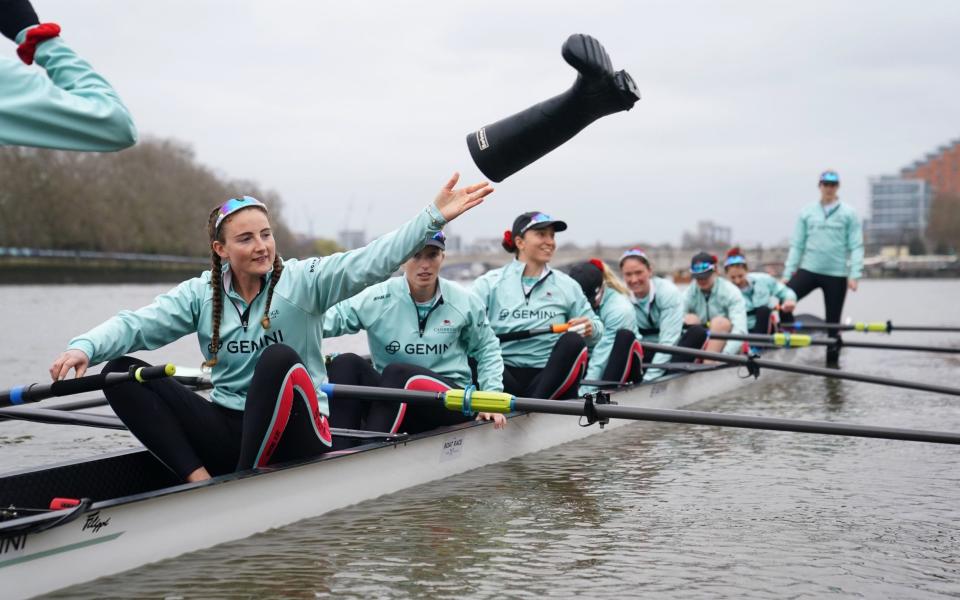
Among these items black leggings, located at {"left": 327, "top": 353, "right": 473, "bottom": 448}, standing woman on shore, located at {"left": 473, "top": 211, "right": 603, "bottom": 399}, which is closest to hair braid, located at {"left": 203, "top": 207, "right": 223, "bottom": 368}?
black leggings, located at {"left": 327, "top": 353, "right": 473, "bottom": 448}

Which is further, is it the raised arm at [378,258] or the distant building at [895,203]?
the distant building at [895,203]

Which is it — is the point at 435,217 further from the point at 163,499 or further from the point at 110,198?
the point at 110,198

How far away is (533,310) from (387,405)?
214 centimetres

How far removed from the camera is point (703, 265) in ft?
37.7

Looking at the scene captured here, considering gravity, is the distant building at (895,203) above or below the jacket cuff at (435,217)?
above

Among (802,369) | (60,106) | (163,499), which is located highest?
(60,106)

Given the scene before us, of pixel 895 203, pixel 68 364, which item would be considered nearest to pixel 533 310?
pixel 68 364

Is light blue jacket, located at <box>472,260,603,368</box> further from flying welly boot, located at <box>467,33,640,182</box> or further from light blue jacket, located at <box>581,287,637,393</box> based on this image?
flying welly boot, located at <box>467,33,640,182</box>

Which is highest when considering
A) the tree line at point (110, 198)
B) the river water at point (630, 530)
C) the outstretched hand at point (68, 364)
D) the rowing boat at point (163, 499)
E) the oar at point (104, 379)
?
the tree line at point (110, 198)

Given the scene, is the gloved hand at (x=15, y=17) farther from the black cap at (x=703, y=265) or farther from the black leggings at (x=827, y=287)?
the black leggings at (x=827, y=287)

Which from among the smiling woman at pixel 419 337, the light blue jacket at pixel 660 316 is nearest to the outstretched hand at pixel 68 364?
the smiling woman at pixel 419 337

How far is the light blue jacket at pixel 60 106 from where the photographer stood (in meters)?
2.50

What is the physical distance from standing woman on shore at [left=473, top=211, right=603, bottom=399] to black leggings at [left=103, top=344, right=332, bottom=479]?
10.4ft

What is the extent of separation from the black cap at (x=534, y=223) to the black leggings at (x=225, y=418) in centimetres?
343
